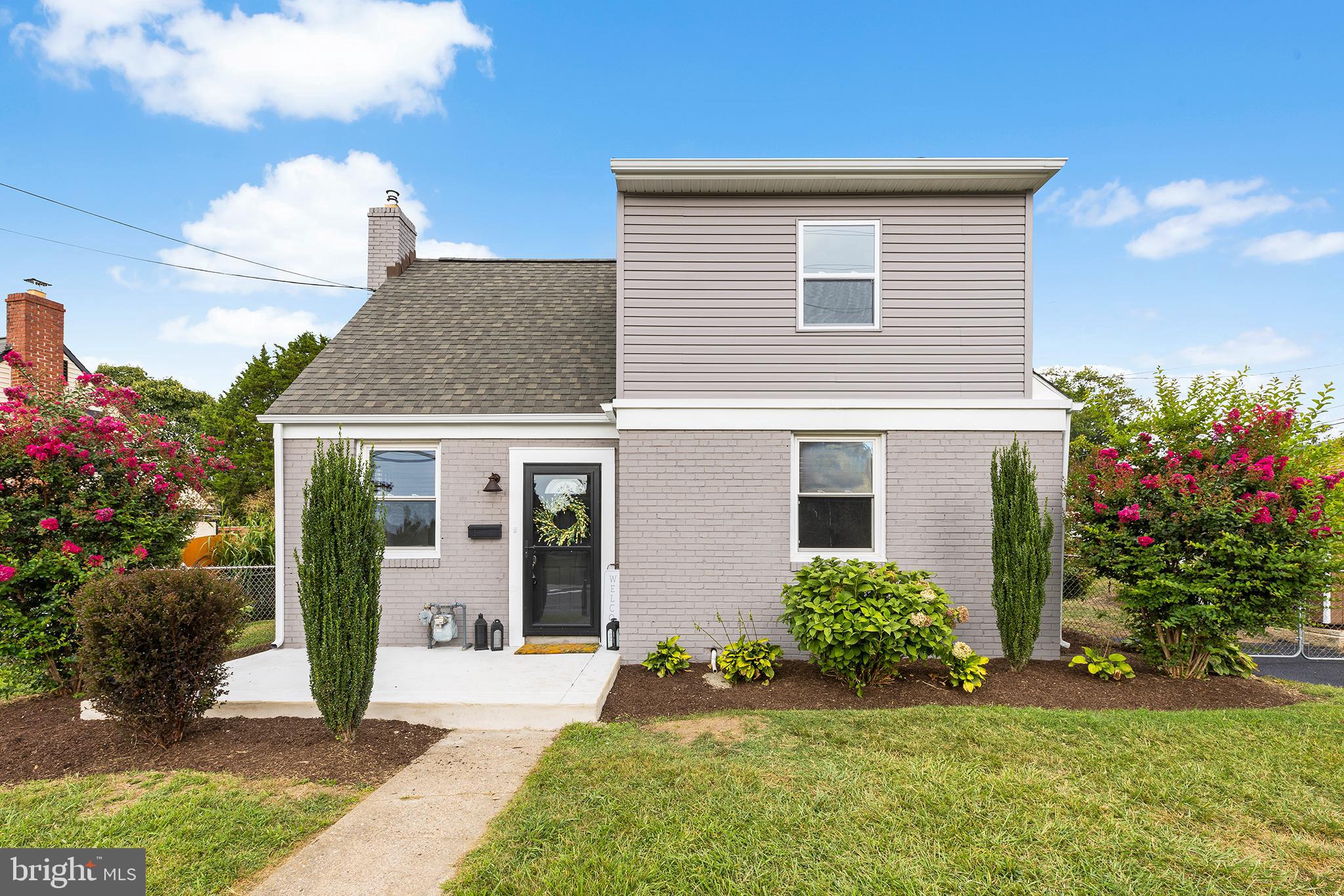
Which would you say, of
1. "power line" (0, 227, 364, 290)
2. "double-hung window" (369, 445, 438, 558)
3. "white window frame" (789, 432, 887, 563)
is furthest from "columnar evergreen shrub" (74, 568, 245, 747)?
"power line" (0, 227, 364, 290)

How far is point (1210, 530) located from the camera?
19.2ft

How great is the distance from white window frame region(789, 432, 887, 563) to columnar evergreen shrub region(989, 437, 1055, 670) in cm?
107

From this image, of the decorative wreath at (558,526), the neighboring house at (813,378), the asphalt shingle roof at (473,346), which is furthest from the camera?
the asphalt shingle roof at (473,346)

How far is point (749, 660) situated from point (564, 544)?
8.66 ft

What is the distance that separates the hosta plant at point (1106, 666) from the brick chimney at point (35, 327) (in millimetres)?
20283

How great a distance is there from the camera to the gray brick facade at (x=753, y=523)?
264 inches

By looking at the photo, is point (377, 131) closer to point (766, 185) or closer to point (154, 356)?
point (766, 185)

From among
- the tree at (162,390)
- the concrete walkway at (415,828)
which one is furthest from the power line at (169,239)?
the tree at (162,390)

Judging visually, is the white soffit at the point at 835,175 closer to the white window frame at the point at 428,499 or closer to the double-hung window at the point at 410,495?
the white window frame at the point at 428,499

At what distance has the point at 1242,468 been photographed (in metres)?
5.96

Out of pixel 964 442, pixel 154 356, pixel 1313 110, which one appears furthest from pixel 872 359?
pixel 154 356

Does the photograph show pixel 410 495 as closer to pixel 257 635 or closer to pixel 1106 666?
pixel 257 635

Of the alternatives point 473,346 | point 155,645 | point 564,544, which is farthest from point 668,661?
point 473,346

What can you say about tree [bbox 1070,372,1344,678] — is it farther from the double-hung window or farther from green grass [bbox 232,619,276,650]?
green grass [bbox 232,619,276,650]
